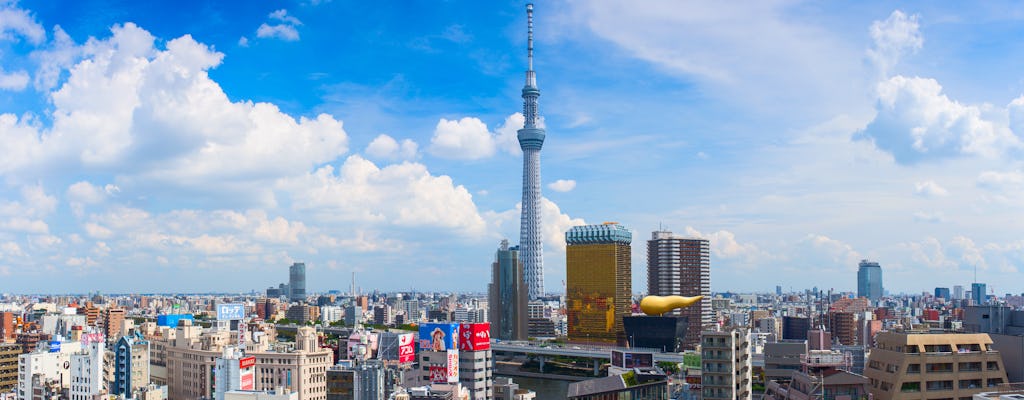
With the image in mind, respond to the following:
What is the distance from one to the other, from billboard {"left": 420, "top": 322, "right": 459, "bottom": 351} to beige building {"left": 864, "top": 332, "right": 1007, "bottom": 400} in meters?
22.6

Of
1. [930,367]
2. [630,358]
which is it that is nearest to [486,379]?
[630,358]

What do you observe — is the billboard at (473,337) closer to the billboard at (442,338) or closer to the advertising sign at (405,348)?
the billboard at (442,338)

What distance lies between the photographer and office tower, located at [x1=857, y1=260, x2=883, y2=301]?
152000 millimetres

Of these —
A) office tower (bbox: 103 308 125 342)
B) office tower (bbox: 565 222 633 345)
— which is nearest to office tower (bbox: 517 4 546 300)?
office tower (bbox: 565 222 633 345)

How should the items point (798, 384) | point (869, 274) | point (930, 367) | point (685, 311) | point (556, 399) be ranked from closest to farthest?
point (930, 367) < point (798, 384) < point (556, 399) < point (685, 311) < point (869, 274)

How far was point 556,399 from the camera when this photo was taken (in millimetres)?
50906

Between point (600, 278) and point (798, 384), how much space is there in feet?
225

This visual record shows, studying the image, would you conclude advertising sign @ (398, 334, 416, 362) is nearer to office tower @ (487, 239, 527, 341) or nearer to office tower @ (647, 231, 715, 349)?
office tower @ (487, 239, 527, 341)

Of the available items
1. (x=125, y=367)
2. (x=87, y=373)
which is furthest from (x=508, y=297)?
(x=87, y=373)

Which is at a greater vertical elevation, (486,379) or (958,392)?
(958,392)

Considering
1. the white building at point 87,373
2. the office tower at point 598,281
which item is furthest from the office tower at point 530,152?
the white building at point 87,373

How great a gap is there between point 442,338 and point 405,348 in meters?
7.78

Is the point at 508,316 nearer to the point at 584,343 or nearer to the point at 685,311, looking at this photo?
the point at 584,343

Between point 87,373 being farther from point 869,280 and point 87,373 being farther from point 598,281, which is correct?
point 869,280
